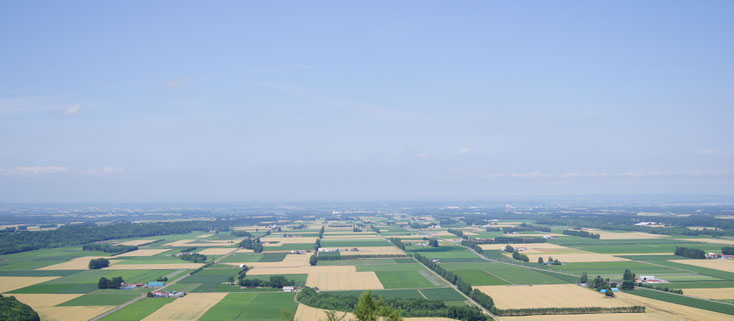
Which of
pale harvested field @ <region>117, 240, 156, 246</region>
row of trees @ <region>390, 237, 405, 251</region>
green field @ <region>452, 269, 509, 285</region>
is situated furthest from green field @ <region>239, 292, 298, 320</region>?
pale harvested field @ <region>117, 240, 156, 246</region>

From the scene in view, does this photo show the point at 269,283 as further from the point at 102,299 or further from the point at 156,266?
the point at 156,266

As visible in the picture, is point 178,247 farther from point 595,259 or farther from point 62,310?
point 595,259

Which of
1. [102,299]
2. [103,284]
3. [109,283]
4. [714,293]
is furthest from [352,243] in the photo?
[714,293]

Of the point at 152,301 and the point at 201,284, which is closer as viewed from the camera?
the point at 152,301

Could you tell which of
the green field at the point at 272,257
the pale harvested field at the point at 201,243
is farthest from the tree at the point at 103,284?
the pale harvested field at the point at 201,243

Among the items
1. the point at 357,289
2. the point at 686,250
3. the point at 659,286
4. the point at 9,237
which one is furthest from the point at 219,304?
the point at 9,237

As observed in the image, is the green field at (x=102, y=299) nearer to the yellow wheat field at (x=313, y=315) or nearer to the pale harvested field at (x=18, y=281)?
the pale harvested field at (x=18, y=281)
